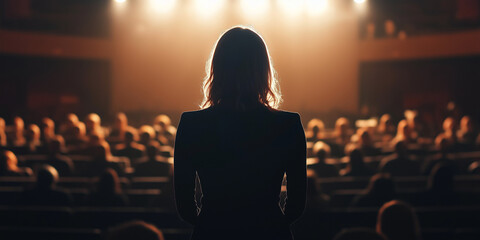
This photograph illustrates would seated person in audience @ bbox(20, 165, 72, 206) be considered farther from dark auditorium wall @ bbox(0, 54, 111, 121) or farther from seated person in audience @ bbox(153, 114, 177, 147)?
dark auditorium wall @ bbox(0, 54, 111, 121)

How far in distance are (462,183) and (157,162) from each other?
4.05 meters

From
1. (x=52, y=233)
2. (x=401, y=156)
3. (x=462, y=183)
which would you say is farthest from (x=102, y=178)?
(x=462, y=183)

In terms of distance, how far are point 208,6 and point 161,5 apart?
5.40ft

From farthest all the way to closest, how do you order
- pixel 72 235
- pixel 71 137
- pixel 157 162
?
1. pixel 71 137
2. pixel 157 162
3. pixel 72 235

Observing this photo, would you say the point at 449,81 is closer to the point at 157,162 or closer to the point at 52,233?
the point at 157,162

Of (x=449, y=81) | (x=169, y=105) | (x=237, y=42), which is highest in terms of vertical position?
(x=237, y=42)

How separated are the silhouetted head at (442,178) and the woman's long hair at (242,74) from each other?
4883 millimetres

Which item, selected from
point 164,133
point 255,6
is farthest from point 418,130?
point 255,6

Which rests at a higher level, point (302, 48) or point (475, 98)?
point (302, 48)

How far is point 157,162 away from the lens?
27.3 ft

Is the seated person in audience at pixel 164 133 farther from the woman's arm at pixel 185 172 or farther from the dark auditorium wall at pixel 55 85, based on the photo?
the dark auditorium wall at pixel 55 85

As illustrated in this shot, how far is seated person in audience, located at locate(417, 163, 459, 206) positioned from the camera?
21.2 ft

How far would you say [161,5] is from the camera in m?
20.7

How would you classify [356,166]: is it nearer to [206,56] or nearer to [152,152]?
[152,152]
